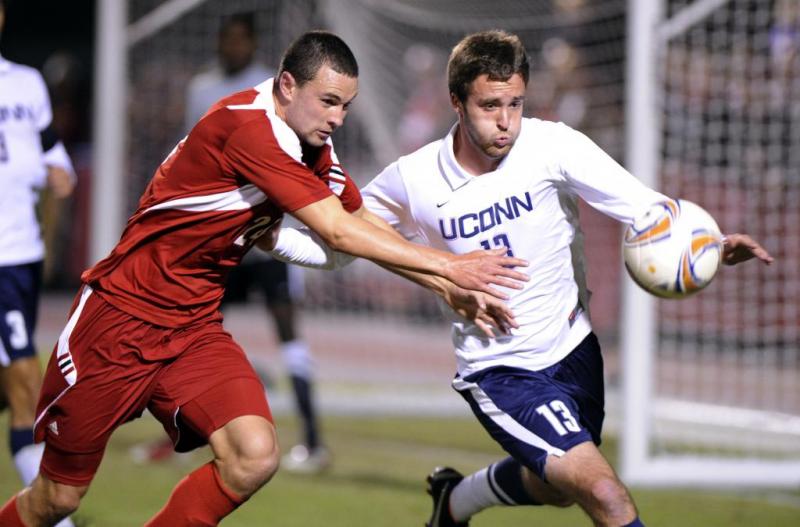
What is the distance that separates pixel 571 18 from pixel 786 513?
480 cm

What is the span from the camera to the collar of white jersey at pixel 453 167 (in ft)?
16.4

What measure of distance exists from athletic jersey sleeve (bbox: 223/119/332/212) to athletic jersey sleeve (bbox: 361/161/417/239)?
65cm

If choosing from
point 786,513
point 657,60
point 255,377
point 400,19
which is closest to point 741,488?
point 786,513

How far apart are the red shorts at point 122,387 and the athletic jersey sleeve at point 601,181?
132 cm

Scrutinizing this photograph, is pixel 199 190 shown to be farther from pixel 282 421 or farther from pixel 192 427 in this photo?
pixel 282 421

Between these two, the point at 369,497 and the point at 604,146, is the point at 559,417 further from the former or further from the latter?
the point at 604,146

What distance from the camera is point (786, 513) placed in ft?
23.4

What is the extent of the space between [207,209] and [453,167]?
2.95ft

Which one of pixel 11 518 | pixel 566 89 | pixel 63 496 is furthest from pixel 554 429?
pixel 566 89

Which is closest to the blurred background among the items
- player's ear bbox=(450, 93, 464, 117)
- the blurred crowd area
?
the blurred crowd area

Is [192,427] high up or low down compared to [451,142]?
down

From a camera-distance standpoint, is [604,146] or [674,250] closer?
[674,250]

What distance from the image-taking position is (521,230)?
4.94 meters

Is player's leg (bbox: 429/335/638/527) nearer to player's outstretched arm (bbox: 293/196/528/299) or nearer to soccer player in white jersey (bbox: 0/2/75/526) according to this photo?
player's outstretched arm (bbox: 293/196/528/299)
